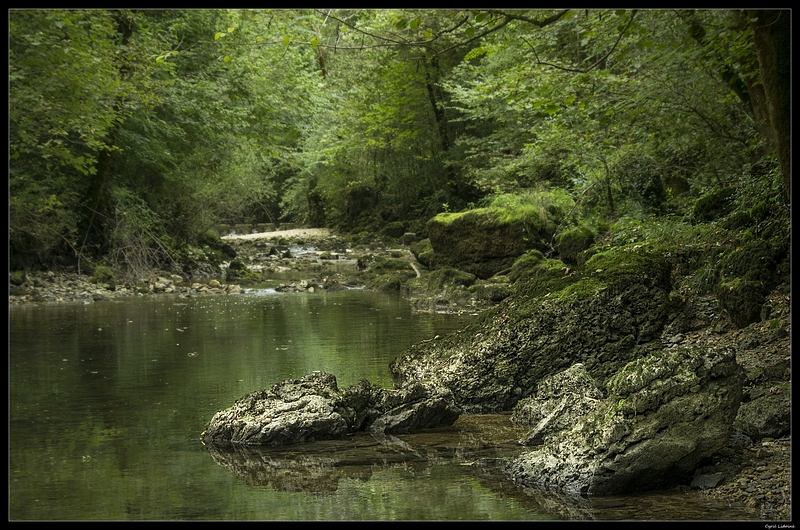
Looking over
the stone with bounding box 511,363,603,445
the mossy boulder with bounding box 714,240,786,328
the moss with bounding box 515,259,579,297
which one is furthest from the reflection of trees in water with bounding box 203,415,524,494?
the mossy boulder with bounding box 714,240,786,328

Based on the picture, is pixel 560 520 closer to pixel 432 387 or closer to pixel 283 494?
pixel 283 494

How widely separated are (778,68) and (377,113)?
85.2 ft

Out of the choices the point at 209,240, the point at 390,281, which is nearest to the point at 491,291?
the point at 390,281

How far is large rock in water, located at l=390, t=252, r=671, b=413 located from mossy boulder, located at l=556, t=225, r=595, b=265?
8.71 m

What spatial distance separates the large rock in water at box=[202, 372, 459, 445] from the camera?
23.0 ft

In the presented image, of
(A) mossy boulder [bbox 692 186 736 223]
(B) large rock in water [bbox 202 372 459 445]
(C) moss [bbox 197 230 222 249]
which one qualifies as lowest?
(B) large rock in water [bbox 202 372 459 445]

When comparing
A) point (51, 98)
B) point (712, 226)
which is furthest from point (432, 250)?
point (51, 98)

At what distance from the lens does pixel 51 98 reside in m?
11.3

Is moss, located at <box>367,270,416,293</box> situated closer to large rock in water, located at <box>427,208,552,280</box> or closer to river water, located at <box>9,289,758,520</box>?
large rock in water, located at <box>427,208,552,280</box>

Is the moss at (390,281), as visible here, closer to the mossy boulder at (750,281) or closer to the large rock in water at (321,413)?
the mossy boulder at (750,281)

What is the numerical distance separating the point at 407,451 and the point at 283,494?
55.0 inches

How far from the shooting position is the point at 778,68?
20.9 feet
